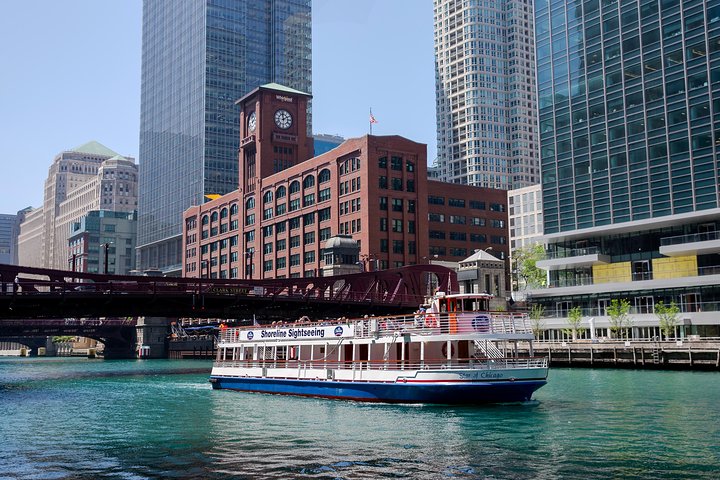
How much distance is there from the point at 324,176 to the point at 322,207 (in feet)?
19.7

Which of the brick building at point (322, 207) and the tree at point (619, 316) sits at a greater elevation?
the brick building at point (322, 207)

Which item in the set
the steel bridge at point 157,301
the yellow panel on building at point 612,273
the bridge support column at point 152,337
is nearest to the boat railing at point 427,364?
the steel bridge at point 157,301

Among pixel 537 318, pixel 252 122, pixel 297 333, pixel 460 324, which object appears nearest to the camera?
pixel 460 324

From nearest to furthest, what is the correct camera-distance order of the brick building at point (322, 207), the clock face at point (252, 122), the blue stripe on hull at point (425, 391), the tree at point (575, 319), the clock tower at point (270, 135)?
the blue stripe on hull at point (425, 391)
the tree at point (575, 319)
the brick building at point (322, 207)
the clock tower at point (270, 135)
the clock face at point (252, 122)

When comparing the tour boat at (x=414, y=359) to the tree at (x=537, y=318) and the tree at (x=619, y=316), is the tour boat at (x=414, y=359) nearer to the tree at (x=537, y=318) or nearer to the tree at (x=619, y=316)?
the tree at (x=619, y=316)

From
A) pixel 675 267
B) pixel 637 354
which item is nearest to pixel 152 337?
pixel 675 267

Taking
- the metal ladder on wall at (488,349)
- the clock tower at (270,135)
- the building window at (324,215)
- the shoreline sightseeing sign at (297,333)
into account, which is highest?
the clock tower at (270,135)

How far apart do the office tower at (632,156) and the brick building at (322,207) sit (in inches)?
1358

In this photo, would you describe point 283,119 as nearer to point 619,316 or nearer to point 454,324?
point 619,316

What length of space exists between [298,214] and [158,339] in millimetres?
40122

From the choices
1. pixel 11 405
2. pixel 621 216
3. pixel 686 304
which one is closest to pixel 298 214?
pixel 621 216

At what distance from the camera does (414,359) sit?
159 ft

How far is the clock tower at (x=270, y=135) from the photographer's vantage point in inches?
6895

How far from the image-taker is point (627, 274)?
101 metres
